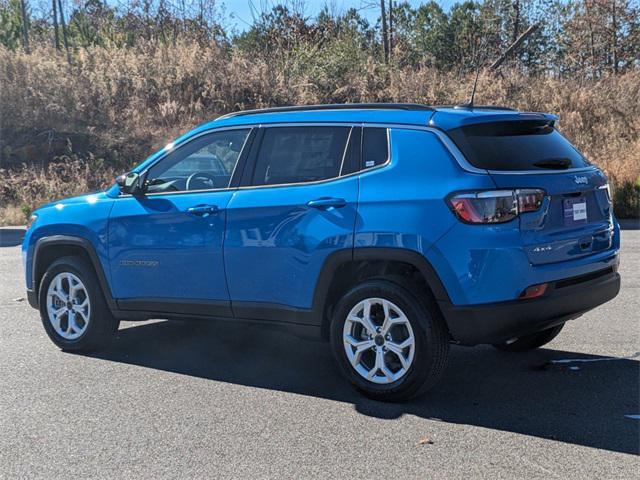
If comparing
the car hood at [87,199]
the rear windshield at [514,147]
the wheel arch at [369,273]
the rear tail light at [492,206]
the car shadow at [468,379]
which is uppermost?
the rear windshield at [514,147]

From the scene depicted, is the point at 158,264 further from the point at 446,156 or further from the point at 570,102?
the point at 570,102

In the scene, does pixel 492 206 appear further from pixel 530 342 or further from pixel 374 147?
pixel 530 342

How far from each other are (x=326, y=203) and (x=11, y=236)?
12587 mm

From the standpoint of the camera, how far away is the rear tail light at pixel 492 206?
15.4 ft

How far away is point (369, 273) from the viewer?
5293 millimetres

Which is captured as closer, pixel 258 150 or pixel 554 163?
pixel 554 163

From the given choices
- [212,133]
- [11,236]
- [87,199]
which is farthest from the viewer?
[11,236]

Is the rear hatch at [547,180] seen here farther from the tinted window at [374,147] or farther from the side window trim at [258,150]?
the side window trim at [258,150]

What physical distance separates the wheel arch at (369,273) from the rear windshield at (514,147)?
2.37 feet

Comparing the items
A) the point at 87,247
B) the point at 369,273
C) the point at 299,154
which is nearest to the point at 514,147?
the point at 369,273

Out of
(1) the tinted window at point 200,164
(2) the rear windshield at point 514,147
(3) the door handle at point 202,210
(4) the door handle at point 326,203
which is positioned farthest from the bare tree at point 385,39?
(4) the door handle at point 326,203

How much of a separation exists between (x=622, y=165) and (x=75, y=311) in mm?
14351

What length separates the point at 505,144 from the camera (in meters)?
5.09

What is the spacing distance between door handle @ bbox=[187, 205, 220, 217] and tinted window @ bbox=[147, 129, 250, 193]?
21 cm
